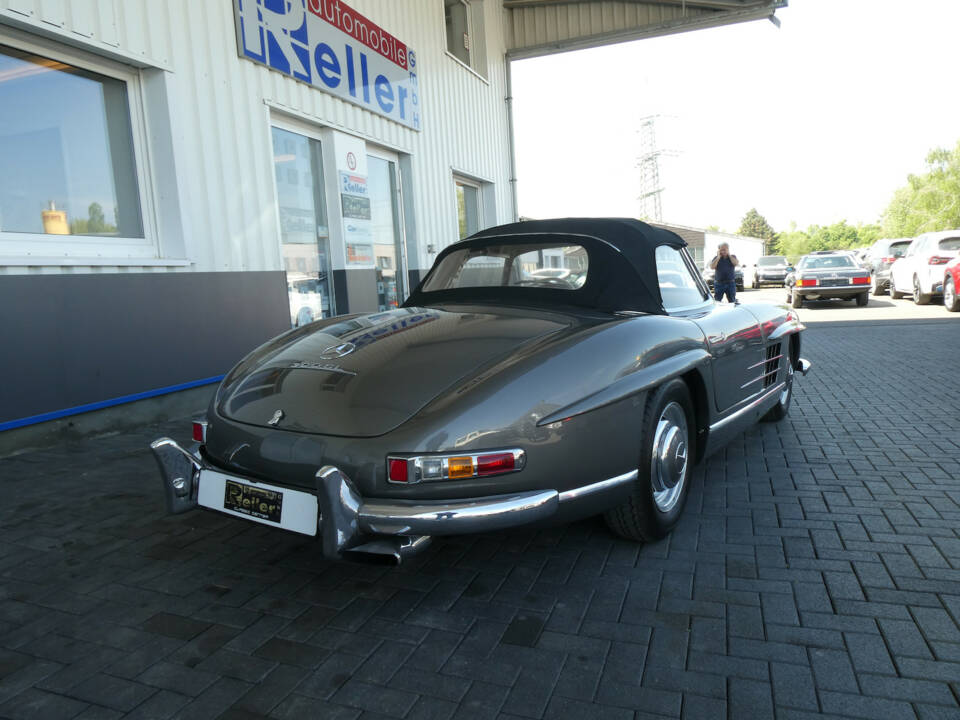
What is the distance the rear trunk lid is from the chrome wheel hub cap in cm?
62

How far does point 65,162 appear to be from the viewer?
4.76 m

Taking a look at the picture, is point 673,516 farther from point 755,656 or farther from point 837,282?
point 837,282

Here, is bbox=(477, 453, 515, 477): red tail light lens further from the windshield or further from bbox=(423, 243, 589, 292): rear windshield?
the windshield

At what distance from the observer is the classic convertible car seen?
211 cm

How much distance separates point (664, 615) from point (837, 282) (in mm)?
16421

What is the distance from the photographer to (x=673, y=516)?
9.52 ft

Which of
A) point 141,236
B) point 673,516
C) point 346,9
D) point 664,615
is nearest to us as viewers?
point 664,615

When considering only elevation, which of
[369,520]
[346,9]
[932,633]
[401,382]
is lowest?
[932,633]

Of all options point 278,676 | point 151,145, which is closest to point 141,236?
point 151,145

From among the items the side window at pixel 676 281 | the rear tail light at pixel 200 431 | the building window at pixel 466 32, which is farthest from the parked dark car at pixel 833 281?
the rear tail light at pixel 200 431

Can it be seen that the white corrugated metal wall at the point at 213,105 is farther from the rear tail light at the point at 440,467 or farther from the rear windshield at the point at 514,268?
the rear tail light at the point at 440,467

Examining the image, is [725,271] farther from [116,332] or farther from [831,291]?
[116,332]

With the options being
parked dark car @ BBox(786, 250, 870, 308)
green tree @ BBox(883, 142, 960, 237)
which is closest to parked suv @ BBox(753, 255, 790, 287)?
parked dark car @ BBox(786, 250, 870, 308)

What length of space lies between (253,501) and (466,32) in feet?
37.4
